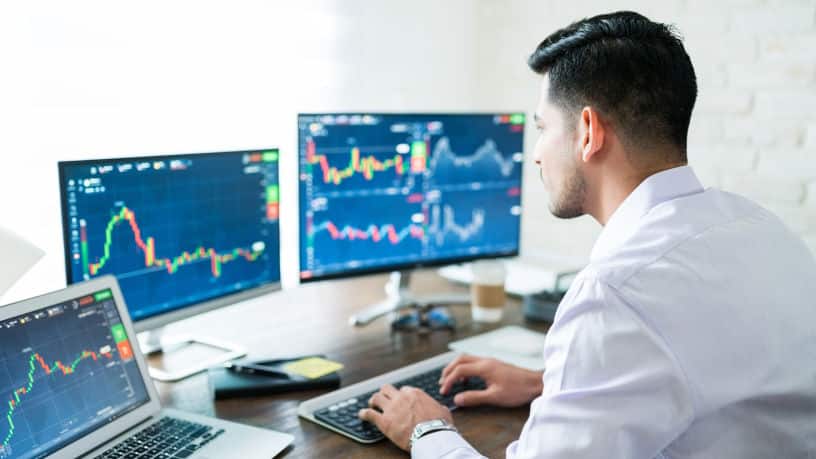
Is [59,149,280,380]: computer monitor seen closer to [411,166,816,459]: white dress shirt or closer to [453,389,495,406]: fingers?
[453,389,495,406]: fingers

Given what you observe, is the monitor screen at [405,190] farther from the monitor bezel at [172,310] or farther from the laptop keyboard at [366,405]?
the laptop keyboard at [366,405]

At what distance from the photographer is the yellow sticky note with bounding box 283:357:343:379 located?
1.54 m

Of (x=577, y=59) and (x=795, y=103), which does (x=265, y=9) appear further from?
(x=795, y=103)

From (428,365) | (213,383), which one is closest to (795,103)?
(428,365)

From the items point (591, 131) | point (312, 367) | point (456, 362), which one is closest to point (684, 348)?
point (591, 131)

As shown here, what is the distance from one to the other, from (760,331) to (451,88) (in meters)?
1.90

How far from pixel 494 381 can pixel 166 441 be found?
0.60 meters

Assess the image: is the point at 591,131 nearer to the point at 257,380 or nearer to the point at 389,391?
the point at 389,391

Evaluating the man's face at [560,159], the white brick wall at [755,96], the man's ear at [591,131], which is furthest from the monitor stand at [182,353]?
the white brick wall at [755,96]

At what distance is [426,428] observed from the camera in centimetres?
126

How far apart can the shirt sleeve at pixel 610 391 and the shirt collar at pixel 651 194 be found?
0.17 meters

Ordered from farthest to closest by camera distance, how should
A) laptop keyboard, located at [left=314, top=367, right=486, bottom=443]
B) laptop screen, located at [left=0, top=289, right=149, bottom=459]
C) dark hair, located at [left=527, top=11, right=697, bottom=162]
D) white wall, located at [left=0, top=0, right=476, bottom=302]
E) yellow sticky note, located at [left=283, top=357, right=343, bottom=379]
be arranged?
white wall, located at [left=0, top=0, right=476, bottom=302] → yellow sticky note, located at [left=283, top=357, right=343, bottom=379] → laptop keyboard, located at [left=314, top=367, right=486, bottom=443] → dark hair, located at [left=527, top=11, right=697, bottom=162] → laptop screen, located at [left=0, top=289, right=149, bottom=459]

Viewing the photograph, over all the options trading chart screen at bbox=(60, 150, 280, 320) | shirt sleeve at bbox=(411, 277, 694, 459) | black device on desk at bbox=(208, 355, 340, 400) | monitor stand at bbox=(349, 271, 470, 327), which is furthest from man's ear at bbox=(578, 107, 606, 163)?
monitor stand at bbox=(349, 271, 470, 327)

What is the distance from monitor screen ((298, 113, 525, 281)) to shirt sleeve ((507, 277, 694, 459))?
91 centimetres
